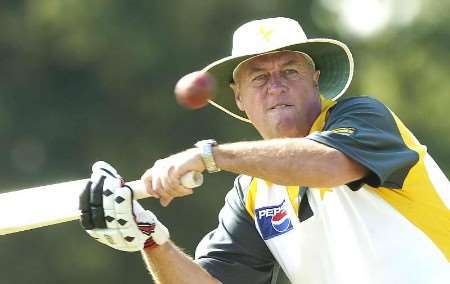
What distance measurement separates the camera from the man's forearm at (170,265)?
24.2 feet

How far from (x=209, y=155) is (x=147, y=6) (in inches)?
448

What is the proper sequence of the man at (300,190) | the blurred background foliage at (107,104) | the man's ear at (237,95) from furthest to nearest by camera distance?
the blurred background foliage at (107,104) → the man's ear at (237,95) → the man at (300,190)

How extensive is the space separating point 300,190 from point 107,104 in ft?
35.1

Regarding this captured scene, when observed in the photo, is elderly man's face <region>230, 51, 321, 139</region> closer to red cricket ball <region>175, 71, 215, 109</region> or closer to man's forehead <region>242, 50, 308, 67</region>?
man's forehead <region>242, 50, 308, 67</region>

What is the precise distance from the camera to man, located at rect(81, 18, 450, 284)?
651 cm

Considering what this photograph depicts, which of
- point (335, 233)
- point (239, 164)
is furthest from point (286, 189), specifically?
point (239, 164)

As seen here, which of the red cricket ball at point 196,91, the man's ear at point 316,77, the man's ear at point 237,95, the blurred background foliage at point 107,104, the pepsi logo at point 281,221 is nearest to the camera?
the red cricket ball at point 196,91

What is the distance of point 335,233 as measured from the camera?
23.3 ft

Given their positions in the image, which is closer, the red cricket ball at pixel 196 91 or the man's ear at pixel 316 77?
the red cricket ball at pixel 196 91

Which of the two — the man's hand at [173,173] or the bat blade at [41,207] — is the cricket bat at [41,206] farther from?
the man's hand at [173,173]

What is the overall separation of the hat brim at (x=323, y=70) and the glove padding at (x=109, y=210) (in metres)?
0.96

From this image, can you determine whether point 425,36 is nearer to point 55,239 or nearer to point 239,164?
point 55,239

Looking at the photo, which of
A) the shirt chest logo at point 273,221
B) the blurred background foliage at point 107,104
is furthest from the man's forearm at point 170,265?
the blurred background foliage at point 107,104

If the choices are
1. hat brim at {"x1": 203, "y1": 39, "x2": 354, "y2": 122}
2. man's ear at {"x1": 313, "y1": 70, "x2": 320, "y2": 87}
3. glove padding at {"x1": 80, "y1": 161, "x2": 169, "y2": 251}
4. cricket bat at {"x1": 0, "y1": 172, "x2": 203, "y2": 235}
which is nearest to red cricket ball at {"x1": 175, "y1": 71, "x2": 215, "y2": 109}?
glove padding at {"x1": 80, "y1": 161, "x2": 169, "y2": 251}
